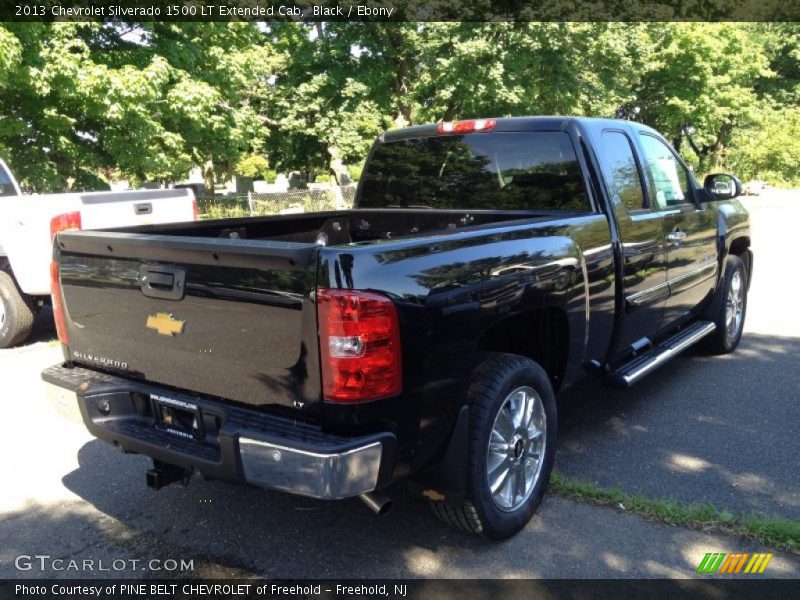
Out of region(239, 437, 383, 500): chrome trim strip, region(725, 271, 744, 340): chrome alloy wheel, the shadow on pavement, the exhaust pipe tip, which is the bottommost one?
the shadow on pavement

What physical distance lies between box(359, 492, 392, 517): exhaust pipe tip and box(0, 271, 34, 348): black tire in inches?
221

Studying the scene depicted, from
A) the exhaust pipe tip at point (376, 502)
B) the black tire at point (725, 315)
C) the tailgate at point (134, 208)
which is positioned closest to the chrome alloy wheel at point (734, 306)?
the black tire at point (725, 315)

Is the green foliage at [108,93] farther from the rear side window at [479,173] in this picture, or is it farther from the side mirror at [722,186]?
the side mirror at [722,186]

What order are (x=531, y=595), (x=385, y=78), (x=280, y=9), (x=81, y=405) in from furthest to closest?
(x=385, y=78) → (x=280, y=9) → (x=81, y=405) → (x=531, y=595)

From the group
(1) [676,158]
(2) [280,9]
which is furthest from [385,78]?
(1) [676,158]

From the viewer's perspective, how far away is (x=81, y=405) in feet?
10.5

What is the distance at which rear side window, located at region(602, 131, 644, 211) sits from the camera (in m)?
4.38

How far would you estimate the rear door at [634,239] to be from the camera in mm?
4336

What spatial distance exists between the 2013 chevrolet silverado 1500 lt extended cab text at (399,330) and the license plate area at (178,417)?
12mm

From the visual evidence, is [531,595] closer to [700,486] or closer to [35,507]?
[700,486]

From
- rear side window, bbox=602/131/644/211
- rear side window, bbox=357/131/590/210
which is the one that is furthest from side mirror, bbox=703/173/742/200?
rear side window, bbox=357/131/590/210

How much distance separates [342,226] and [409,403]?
261 centimetres

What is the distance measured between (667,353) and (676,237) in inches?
33.2

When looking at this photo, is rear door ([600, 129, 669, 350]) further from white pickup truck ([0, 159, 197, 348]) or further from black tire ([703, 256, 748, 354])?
white pickup truck ([0, 159, 197, 348])
